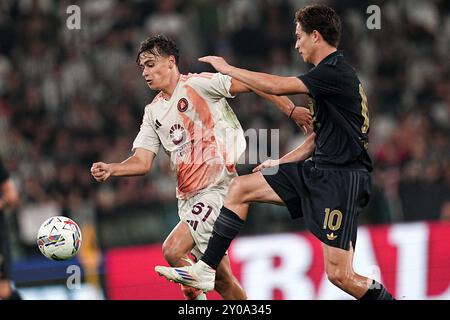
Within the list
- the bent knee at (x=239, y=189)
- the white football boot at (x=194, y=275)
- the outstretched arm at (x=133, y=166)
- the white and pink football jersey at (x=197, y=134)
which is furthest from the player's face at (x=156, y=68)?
the white football boot at (x=194, y=275)

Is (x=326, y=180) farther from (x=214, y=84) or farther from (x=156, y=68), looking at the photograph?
(x=156, y=68)

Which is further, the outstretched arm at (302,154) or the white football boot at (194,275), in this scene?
the outstretched arm at (302,154)

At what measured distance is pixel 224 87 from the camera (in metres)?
7.65

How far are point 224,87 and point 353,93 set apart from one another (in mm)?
1046

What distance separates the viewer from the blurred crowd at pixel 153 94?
1259 cm

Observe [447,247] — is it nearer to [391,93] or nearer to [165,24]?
[391,93]

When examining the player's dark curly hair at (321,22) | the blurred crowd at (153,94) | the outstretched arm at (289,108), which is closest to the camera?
the player's dark curly hair at (321,22)

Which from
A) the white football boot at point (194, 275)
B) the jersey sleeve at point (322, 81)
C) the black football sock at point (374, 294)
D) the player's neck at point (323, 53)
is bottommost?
the black football sock at point (374, 294)

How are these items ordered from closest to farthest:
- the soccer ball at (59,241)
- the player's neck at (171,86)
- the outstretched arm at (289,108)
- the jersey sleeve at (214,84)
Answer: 1. the outstretched arm at (289,108)
2. the jersey sleeve at (214,84)
3. the soccer ball at (59,241)
4. the player's neck at (171,86)

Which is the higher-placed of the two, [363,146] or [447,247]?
[363,146]

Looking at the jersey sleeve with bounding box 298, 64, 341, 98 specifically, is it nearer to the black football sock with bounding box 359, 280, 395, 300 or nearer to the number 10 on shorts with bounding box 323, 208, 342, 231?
the number 10 on shorts with bounding box 323, 208, 342, 231

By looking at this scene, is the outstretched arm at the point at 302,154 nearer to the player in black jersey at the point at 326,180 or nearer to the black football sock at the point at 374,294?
the player in black jersey at the point at 326,180

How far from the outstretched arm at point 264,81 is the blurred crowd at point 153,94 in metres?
5.45
